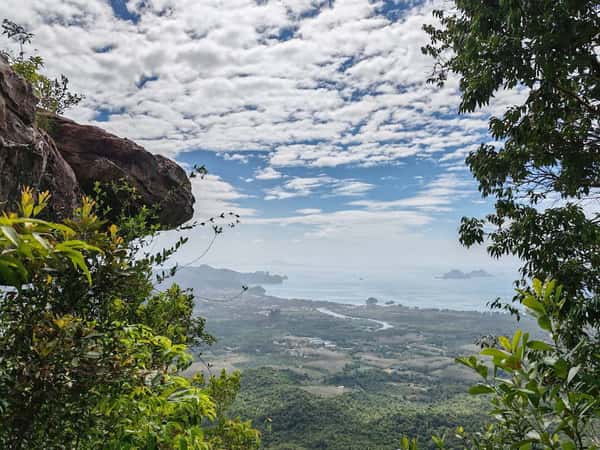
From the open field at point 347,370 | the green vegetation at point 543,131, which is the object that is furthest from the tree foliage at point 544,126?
the open field at point 347,370

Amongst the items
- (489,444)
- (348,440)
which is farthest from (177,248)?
(348,440)

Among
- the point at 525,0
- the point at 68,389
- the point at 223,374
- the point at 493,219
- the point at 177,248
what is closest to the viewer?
the point at 68,389

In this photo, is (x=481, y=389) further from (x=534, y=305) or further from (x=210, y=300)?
(x=210, y=300)

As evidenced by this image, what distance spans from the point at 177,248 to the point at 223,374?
143 inches

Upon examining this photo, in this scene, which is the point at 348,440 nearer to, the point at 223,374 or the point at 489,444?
the point at 223,374

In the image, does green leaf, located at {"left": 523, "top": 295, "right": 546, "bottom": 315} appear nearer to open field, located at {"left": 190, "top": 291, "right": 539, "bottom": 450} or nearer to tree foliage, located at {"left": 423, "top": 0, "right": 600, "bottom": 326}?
open field, located at {"left": 190, "top": 291, "right": 539, "bottom": 450}

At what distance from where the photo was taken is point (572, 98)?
4.76 meters

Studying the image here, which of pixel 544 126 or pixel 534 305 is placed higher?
pixel 544 126

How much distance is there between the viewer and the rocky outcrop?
12.5ft

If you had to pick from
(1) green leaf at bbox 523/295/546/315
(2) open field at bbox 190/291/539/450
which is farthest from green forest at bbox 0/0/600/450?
(2) open field at bbox 190/291/539/450

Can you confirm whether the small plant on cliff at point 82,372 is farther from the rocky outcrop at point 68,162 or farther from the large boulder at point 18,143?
the large boulder at point 18,143

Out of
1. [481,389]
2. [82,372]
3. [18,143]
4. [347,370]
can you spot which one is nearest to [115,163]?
[18,143]

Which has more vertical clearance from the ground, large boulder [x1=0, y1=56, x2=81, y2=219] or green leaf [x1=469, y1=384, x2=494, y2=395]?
large boulder [x1=0, y1=56, x2=81, y2=219]

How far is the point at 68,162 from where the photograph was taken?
Result: 5.83 metres
